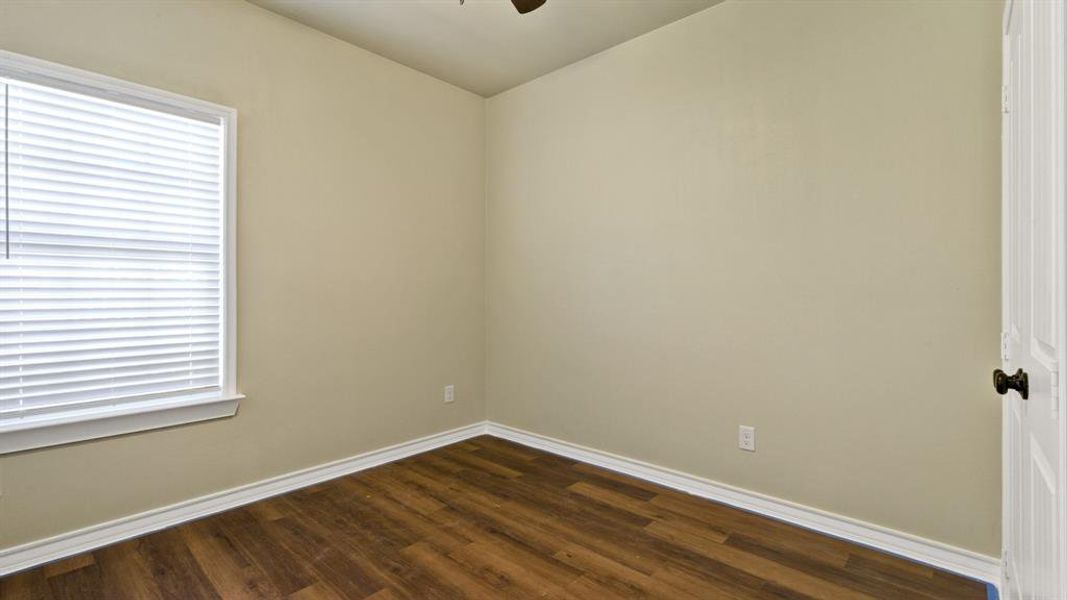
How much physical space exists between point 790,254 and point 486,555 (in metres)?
1.99

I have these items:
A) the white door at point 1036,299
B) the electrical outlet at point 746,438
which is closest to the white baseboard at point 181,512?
the electrical outlet at point 746,438

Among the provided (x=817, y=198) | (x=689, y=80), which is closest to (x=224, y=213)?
(x=689, y=80)

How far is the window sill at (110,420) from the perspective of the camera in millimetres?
2025

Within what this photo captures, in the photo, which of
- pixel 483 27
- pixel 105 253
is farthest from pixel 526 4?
pixel 105 253

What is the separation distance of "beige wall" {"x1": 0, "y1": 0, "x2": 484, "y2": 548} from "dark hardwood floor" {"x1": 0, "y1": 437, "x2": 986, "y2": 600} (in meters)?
0.31

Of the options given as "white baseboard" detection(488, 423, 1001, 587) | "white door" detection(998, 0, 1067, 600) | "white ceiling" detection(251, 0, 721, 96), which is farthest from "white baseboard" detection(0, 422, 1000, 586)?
"white ceiling" detection(251, 0, 721, 96)

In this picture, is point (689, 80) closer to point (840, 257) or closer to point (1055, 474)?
point (840, 257)

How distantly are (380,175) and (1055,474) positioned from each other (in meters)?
3.23

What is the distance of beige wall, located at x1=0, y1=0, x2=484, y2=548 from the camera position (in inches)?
86.4

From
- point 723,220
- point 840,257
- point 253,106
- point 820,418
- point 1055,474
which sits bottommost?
point 820,418

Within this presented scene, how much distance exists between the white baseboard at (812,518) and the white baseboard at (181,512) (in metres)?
1.23

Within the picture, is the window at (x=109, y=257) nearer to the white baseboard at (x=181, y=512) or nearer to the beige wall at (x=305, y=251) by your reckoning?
the beige wall at (x=305, y=251)

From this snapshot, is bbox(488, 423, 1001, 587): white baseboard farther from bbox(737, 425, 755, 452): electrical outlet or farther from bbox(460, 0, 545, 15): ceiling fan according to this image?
bbox(460, 0, 545, 15): ceiling fan

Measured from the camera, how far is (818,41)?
2.32m
